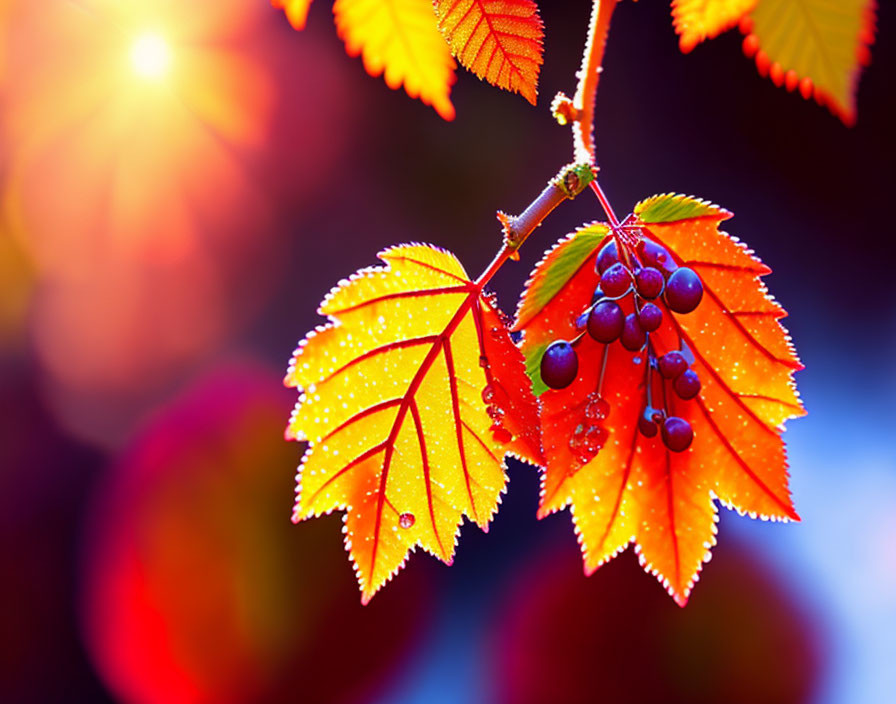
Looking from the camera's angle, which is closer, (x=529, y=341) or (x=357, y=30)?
(x=357, y=30)

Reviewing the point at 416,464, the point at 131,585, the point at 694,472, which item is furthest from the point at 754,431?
the point at 131,585

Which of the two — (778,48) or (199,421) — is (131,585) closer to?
(199,421)

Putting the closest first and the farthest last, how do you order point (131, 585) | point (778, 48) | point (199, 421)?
point (778, 48) → point (199, 421) → point (131, 585)

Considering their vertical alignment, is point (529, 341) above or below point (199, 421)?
above

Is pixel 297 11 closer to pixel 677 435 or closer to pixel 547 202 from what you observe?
pixel 547 202

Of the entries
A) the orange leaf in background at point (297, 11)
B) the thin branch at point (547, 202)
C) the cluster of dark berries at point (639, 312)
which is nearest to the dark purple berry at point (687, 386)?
the cluster of dark berries at point (639, 312)

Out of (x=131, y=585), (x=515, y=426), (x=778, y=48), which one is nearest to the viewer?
(x=778, y=48)

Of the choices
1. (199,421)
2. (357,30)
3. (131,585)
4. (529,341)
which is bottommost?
(131,585)

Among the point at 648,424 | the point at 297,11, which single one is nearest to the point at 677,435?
the point at 648,424

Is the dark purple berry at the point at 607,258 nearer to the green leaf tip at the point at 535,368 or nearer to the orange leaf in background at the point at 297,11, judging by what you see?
the green leaf tip at the point at 535,368
